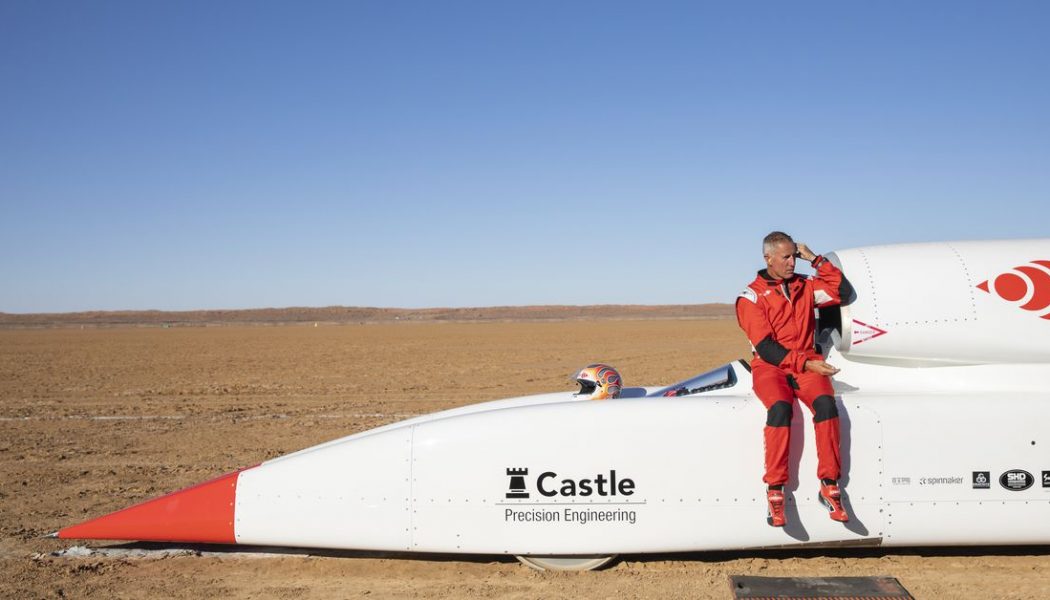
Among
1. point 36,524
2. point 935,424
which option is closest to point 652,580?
point 935,424

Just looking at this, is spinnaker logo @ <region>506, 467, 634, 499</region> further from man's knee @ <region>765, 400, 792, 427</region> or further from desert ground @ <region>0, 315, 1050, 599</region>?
man's knee @ <region>765, 400, 792, 427</region>

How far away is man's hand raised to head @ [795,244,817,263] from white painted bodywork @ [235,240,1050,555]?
48 cm

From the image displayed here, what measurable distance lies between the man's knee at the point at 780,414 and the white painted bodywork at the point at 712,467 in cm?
22

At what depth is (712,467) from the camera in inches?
190

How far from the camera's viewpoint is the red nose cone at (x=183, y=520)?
5141 millimetres

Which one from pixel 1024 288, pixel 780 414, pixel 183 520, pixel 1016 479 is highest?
pixel 1024 288

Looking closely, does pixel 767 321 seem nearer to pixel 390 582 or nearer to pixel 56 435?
pixel 390 582

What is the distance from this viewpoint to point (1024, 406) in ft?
16.0

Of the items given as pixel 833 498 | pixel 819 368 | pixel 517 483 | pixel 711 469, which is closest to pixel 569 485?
pixel 517 483

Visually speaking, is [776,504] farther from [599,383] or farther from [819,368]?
[599,383]

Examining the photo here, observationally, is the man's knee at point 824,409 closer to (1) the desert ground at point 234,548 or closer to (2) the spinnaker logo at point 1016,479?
(1) the desert ground at point 234,548

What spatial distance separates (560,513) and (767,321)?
6.55 ft

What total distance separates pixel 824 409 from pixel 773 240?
128 cm

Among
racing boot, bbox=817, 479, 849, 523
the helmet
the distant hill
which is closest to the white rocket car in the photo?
racing boot, bbox=817, 479, 849, 523
